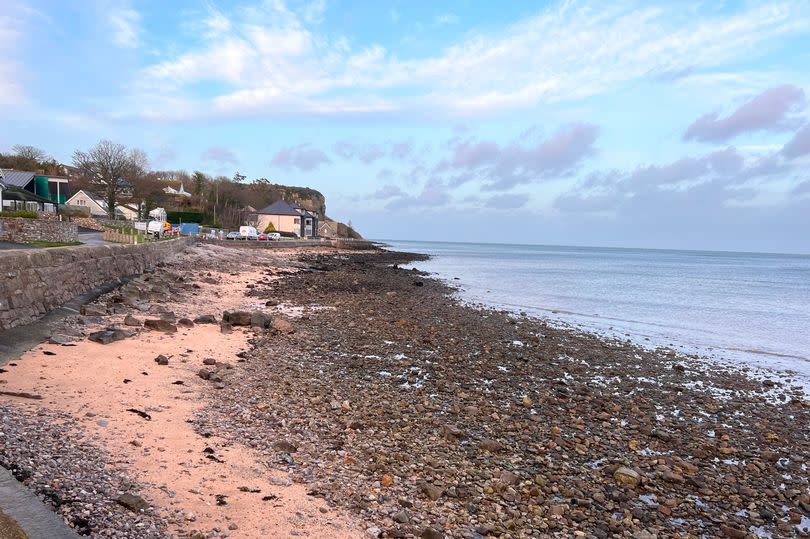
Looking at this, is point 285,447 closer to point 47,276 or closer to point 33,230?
point 47,276

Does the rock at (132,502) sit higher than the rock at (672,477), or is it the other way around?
the rock at (132,502)

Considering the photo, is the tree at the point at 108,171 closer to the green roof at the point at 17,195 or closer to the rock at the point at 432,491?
the green roof at the point at 17,195

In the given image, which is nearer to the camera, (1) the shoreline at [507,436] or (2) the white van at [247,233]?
(1) the shoreline at [507,436]

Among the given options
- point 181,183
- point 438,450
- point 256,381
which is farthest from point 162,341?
point 181,183

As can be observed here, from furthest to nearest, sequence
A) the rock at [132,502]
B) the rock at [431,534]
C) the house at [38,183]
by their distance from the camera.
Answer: the house at [38,183]
the rock at [431,534]
the rock at [132,502]

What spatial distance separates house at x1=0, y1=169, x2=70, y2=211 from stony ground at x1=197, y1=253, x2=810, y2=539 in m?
54.9

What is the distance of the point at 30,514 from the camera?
12.9 feet

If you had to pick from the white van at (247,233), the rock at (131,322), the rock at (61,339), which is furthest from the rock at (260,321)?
the white van at (247,233)

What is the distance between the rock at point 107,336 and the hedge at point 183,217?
78.7 metres

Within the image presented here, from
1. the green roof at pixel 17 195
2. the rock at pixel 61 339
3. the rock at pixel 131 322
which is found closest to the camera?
the rock at pixel 61 339

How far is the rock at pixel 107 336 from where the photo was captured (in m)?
10.6

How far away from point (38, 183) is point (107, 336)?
2731 inches

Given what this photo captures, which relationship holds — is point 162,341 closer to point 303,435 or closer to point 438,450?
point 303,435

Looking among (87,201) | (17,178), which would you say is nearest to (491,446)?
(17,178)
